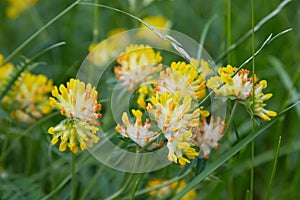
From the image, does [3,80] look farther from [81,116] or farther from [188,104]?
[188,104]

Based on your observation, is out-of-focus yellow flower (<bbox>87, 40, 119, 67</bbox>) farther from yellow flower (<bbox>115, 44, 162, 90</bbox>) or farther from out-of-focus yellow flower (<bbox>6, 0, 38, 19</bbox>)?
out-of-focus yellow flower (<bbox>6, 0, 38, 19</bbox>)

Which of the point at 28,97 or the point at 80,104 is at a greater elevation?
the point at 28,97

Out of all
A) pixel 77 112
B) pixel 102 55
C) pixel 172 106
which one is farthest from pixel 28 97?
pixel 172 106

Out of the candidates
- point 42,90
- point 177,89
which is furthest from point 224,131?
point 42,90

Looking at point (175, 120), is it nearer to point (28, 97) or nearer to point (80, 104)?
point (80, 104)

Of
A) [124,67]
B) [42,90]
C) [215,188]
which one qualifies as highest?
[42,90]
